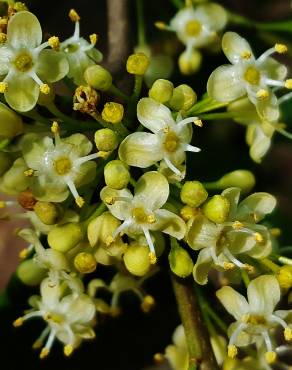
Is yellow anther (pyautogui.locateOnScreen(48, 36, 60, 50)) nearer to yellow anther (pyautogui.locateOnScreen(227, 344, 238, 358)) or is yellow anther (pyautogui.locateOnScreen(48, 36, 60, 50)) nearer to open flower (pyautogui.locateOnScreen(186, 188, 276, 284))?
open flower (pyautogui.locateOnScreen(186, 188, 276, 284))

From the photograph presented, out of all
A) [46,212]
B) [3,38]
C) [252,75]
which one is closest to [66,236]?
[46,212]

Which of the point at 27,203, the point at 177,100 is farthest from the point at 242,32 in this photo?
the point at 27,203

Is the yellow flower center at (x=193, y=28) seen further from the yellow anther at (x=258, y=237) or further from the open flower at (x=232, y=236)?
the yellow anther at (x=258, y=237)

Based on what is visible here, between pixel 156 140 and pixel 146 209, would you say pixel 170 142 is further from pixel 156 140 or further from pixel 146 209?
pixel 146 209

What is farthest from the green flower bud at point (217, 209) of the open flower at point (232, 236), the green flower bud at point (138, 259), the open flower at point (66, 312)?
the open flower at point (66, 312)

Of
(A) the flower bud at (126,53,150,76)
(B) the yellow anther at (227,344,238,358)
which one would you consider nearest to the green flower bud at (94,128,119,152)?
(A) the flower bud at (126,53,150,76)

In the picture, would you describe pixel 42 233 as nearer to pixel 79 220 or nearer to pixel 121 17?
pixel 79 220
